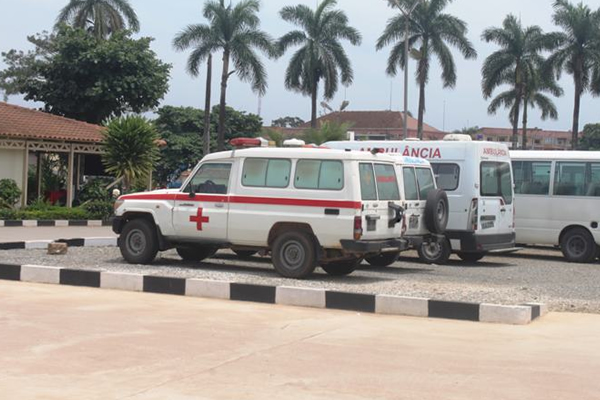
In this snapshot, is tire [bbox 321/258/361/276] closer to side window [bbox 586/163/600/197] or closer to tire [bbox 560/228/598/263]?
tire [bbox 560/228/598/263]

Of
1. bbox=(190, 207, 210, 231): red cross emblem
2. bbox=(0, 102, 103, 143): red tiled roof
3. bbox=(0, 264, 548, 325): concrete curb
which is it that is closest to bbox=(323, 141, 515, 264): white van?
bbox=(190, 207, 210, 231): red cross emblem

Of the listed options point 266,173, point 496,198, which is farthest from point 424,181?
point 266,173

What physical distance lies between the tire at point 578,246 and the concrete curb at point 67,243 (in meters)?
9.64

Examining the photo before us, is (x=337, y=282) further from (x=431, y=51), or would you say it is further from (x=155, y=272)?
(x=431, y=51)

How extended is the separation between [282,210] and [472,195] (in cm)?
512

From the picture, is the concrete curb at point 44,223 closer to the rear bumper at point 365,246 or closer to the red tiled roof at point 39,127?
the red tiled roof at point 39,127

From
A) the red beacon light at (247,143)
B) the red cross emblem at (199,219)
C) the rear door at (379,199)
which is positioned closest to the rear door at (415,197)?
the rear door at (379,199)

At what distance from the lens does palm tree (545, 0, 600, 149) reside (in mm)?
47844

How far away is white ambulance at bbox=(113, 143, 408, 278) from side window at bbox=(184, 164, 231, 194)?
0.02 metres

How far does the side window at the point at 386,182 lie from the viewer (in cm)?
1279

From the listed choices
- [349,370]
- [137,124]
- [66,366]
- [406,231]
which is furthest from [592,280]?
[137,124]

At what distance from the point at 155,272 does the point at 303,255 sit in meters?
2.20

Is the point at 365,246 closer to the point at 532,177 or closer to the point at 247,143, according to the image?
the point at 247,143

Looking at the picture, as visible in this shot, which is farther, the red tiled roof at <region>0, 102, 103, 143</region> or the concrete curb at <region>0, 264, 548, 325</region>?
the red tiled roof at <region>0, 102, 103, 143</region>
